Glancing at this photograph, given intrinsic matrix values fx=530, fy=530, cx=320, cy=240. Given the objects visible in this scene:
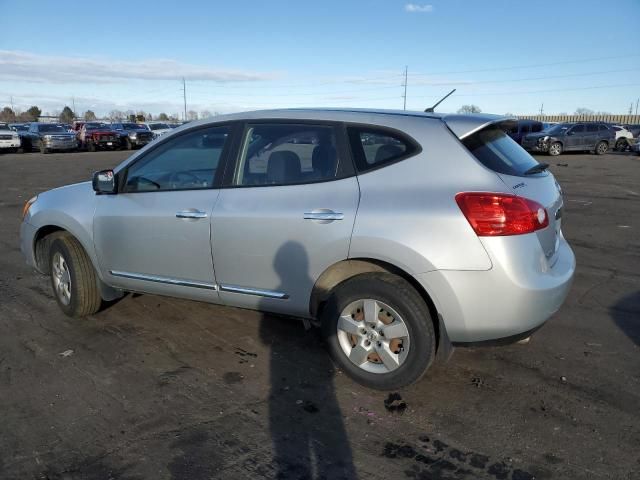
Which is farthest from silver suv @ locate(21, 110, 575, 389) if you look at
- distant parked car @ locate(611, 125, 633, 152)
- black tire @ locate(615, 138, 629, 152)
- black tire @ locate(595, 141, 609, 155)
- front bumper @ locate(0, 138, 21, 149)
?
black tire @ locate(615, 138, 629, 152)

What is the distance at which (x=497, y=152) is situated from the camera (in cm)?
341

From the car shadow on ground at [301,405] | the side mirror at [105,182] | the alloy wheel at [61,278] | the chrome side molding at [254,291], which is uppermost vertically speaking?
the side mirror at [105,182]

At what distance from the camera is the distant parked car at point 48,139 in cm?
3123

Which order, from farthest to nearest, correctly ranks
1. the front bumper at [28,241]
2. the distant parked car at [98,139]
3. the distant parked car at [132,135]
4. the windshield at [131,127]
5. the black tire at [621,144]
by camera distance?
the windshield at [131,127]
the distant parked car at [132,135]
the distant parked car at [98,139]
the black tire at [621,144]
the front bumper at [28,241]

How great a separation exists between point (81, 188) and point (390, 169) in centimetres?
285

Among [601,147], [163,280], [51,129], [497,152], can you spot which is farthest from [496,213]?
[51,129]

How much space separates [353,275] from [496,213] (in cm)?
99

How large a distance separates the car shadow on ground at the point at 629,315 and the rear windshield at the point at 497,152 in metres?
1.79

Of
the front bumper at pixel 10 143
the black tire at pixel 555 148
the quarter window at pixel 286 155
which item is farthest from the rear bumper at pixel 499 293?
the front bumper at pixel 10 143

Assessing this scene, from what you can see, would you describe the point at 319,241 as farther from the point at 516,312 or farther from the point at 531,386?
the point at 531,386

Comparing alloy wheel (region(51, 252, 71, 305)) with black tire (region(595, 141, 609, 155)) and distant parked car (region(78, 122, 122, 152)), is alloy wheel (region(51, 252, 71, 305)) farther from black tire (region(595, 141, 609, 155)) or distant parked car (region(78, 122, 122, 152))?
distant parked car (region(78, 122, 122, 152))

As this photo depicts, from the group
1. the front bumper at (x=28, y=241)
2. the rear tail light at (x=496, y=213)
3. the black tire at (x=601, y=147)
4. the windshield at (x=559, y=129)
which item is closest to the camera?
the rear tail light at (x=496, y=213)

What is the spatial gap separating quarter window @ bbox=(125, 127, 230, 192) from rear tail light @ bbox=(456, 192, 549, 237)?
187 cm

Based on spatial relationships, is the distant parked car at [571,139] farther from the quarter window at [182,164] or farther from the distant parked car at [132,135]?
the quarter window at [182,164]
